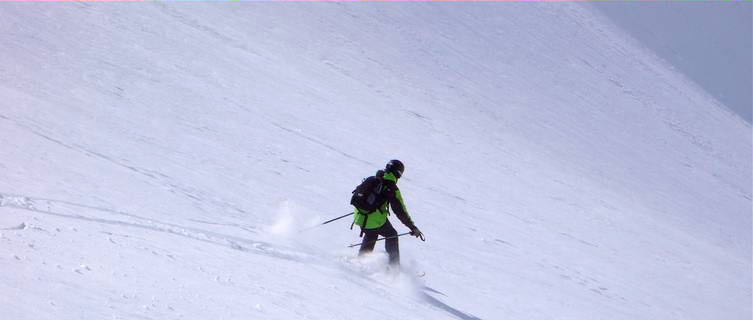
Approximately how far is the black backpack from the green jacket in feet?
0.15

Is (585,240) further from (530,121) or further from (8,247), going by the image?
(8,247)

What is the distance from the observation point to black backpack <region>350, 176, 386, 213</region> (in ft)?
25.8

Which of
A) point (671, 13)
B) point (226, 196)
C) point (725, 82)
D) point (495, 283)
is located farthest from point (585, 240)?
point (671, 13)

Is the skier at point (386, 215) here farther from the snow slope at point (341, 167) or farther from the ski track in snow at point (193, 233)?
the ski track in snow at point (193, 233)

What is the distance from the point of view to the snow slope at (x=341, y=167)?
6.20 m

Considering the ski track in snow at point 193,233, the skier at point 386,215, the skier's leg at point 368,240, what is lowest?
the ski track in snow at point 193,233

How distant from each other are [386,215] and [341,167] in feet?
19.4

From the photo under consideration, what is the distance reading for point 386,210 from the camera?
8.09 metres

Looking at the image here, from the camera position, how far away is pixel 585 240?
1488 cm

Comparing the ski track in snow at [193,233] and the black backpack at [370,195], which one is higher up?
the black backpack at [370,195]

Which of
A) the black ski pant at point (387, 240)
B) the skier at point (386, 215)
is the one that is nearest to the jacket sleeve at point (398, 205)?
the skier at point (386, 215)

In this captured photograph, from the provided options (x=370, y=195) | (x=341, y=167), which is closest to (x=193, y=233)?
(x=370, y=195)

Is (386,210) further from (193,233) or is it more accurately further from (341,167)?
(341,167)

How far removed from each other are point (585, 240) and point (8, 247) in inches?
440
